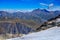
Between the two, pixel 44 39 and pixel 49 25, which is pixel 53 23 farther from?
pixel 44 39

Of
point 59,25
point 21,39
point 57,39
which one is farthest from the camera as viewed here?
point 59,25

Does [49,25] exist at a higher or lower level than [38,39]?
higher

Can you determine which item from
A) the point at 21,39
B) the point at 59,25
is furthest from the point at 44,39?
the point at 59,25

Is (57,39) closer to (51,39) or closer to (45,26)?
(51,39)

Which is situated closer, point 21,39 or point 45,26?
point 21,39

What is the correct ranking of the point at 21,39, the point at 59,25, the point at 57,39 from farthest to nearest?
the point at 59,25
the point at 21,39
the point at 57,39

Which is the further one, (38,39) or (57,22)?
(57,22)

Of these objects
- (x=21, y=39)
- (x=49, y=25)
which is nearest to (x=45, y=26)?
(x=49, y=25)

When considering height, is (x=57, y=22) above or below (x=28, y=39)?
above
